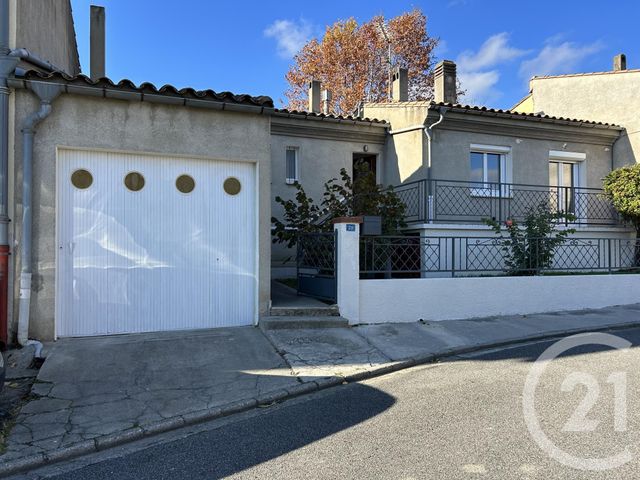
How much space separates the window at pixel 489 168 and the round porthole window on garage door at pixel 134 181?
8.25 metres

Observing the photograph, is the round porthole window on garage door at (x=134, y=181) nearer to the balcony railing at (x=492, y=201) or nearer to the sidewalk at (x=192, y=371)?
the sidewalk at (x=192, y=371)

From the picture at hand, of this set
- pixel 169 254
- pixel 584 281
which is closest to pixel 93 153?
pixel 169 254

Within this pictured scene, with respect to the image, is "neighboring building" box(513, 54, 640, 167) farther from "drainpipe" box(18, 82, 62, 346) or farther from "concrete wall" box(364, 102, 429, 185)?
"drainpipe" box(18, 82, 62, 346)

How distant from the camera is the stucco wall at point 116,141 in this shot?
246 inches

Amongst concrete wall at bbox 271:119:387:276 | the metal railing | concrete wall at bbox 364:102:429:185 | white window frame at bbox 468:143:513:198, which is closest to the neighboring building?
the metal railing

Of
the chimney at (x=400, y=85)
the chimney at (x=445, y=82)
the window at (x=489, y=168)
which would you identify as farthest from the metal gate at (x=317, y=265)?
the chimney at (x=400, y=85)

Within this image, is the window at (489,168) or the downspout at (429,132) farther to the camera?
the window at (489,168)

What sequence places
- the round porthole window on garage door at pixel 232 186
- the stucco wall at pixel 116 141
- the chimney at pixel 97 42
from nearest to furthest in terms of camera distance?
the stucco wall at pixel 116 141, the round porthole window on garage door at pixel 232 186, the chimney at pixel 97 42

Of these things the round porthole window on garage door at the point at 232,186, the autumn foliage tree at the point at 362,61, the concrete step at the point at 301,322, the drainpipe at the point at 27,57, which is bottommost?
the concrete step at the point at 301,322

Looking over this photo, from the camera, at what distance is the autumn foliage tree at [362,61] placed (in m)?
23.8

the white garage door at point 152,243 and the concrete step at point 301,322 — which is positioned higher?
the white garage door at point 152,243

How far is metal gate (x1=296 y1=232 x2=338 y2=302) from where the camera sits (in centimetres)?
798

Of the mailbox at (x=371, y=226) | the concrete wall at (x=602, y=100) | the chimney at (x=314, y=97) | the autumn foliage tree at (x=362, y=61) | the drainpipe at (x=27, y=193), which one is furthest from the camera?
the autumn foliage tree at (x=362, y=61)

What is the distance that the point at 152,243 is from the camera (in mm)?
6926
